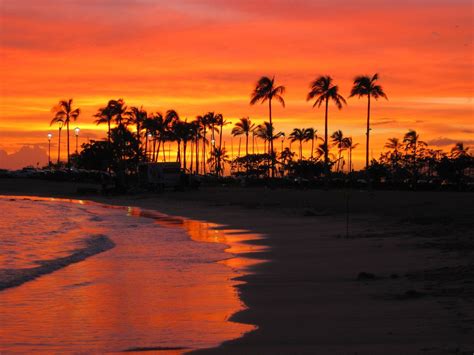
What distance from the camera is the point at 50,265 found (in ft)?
60.6

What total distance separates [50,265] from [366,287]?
29.6 ft

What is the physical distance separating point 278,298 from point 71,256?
9.95 m

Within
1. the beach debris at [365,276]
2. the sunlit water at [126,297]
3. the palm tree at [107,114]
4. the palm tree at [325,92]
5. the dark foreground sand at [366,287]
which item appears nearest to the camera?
the dark foreground sand at [366,287]

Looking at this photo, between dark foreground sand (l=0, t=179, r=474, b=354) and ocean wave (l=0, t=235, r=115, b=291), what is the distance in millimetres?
4854

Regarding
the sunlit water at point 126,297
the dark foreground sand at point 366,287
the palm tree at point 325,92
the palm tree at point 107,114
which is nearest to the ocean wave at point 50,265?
the sunlit water at point 126,297

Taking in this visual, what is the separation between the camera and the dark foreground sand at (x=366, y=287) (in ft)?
28.0

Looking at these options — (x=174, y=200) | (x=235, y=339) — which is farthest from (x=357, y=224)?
(x=174, y=200)

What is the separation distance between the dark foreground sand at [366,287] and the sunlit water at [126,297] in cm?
66

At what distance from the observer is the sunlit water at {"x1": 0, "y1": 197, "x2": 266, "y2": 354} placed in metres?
9.42

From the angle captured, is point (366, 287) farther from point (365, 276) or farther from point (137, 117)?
point (137, 117)

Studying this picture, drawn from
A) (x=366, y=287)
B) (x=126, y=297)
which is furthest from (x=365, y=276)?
(x=126, y=297)

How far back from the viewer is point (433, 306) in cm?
1018

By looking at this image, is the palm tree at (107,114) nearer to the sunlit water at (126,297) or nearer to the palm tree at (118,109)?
the palm tree at (118,109)

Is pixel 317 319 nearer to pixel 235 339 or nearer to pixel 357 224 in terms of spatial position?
pixel 235 339
